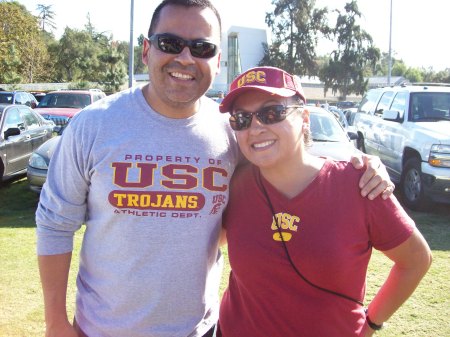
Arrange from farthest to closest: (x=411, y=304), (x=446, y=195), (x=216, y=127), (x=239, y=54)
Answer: (x=239, y=54) < (x=446, y=195) < (x=411, y=304) < (x=216, y=127)

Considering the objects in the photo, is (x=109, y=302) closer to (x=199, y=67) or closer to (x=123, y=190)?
(x=123, y=190)

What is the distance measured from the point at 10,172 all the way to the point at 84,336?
6897 mm

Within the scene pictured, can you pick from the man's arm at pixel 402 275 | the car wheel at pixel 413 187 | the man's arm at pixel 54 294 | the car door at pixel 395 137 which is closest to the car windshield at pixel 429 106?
the car door at pixel 395 137

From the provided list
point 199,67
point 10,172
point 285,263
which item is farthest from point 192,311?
point 10,172

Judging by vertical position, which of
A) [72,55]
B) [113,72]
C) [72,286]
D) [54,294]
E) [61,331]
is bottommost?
[72,286]

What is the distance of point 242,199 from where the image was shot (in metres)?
1.95

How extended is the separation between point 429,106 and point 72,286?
6.57 metres

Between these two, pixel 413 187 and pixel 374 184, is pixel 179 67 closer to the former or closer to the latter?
pixel 374 184

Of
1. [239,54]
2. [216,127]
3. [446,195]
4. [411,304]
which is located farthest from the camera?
[239,54]

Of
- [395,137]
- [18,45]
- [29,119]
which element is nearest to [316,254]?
[395,137]

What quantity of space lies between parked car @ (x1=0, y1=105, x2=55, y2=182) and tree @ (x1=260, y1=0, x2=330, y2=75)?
1565 inches

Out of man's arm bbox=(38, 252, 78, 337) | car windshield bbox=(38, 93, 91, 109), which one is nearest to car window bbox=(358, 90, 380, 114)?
car windshield bbox=(38, 93, 91, 109)

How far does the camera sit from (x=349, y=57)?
153 feet

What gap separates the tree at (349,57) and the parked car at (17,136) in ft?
136
